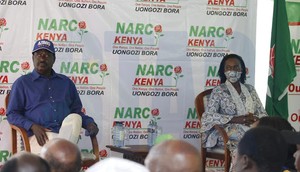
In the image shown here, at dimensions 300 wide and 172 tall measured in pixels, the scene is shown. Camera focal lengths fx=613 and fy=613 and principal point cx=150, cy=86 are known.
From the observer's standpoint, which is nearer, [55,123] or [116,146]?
[55,123]

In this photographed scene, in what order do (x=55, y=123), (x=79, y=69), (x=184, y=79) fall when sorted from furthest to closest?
(x=184, y=79) < (x=79, y=69) < (x=55, y=123)

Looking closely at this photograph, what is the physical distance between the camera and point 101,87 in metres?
6.45

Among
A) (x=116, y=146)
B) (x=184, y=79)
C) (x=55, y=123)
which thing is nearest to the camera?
(x=55, y=123)

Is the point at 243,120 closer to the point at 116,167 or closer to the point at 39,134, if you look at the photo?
the point at 39,134

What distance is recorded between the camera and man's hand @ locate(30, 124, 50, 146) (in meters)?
5.19

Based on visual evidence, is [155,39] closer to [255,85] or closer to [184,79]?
[184,79]

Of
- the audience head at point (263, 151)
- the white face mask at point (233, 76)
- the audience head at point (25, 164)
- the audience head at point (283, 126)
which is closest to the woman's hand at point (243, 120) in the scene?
the white face mask at point (233, 76)

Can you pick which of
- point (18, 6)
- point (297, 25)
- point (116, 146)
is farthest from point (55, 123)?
point (297, 25)

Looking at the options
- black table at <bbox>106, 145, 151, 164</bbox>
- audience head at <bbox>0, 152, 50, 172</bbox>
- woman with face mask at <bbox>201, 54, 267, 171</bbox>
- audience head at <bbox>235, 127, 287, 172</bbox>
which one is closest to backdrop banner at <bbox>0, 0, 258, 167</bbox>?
woman with face mask at <bbox>201, 54, 267, 171</bbox>

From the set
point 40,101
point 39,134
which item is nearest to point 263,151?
point 39,134

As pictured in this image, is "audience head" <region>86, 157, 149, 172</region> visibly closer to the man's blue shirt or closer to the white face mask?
the man's blue shirt

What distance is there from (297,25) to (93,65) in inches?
99.8

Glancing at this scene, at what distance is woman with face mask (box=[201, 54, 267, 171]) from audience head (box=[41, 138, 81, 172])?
362 centimetres

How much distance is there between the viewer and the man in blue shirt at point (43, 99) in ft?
17.9
